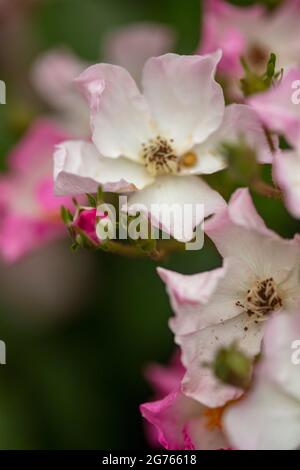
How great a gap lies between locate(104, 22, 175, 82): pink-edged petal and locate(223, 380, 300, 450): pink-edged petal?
2.42ft

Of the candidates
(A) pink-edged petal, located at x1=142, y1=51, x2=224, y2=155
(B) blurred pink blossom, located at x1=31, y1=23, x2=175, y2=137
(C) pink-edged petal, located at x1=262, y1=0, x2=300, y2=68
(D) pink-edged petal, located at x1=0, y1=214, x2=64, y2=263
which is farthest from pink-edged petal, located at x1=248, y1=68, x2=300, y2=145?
(B) blurred pink blossom, located at x1=31, y1=23, x2=175, y2=137

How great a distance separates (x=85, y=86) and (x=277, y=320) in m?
0.31

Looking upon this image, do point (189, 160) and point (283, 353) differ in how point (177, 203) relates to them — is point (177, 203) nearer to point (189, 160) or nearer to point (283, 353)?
point (189, 160)

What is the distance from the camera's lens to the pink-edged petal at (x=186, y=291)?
821mm

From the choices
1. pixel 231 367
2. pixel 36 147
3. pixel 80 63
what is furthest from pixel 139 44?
pixel 231 367

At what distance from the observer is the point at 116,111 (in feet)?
3.38

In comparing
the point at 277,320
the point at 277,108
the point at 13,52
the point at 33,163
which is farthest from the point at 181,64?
the point at 13,52

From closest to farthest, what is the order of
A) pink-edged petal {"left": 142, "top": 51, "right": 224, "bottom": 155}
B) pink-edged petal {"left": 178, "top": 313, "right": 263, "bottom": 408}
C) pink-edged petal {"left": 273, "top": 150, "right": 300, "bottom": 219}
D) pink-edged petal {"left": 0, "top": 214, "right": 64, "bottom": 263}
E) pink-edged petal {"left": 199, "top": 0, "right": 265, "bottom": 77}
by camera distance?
pink-edged petal {"left": 273, "top": 150, "right": 300, "bottom": 219}
pink-edged petal {"left": 178, "top": 313, "right": 263, "bottom": 408}
pink-edged petal {"left": 142, "top": 51, "right": 224, "bottom": 155}
pink-edged petal {"left": 199, "top": 0, "right": 265, "bottom": 77}
pink-edged petal {"left": 0, "top": 214, "right": 64, "bottom": 263}

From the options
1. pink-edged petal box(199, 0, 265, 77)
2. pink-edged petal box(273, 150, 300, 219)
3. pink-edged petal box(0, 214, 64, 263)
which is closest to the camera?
pink-edged petal box(273, 150, 300, 219)

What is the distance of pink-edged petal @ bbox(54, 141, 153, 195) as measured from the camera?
3.10ft

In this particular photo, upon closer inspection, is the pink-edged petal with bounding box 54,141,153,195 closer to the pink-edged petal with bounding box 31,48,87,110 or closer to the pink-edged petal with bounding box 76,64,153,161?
the pink-edged petal with bounding box 76,64,153,161

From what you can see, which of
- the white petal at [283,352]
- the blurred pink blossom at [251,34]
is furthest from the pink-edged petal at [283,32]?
the white petal at [283,352]

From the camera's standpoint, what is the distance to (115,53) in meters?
1.51

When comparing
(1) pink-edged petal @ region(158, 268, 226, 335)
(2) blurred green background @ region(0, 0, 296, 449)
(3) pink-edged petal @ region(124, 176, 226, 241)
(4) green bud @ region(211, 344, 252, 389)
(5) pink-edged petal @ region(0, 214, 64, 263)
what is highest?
(3) pink-edged petal @ region(124, 176, 226, 241)
